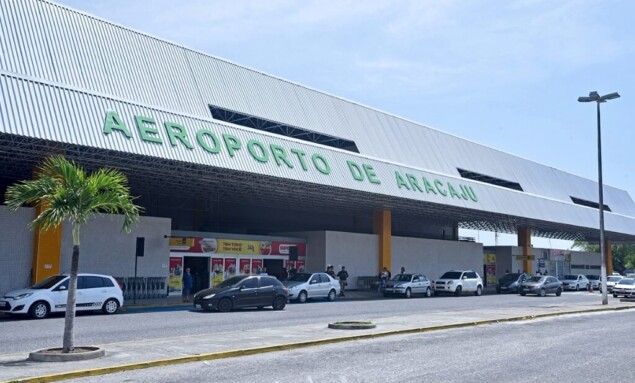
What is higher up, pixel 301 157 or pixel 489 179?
pixel 489 179

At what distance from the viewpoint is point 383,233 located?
44.2 m

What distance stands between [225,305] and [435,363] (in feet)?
46.0

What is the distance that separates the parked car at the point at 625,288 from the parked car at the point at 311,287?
19730 mm

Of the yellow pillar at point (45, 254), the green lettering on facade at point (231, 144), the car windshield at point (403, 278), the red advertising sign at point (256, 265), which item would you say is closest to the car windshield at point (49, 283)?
the yellow pillar at point (45, 254)

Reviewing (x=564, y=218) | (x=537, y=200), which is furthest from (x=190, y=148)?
(x=564, y=218)

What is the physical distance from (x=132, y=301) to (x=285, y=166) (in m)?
9.15

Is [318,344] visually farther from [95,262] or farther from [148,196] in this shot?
[148,196]

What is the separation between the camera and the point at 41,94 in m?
22.4

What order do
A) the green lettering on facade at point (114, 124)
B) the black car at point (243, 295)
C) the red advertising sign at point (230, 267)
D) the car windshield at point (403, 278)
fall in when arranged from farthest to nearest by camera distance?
1. the car windshield at point (403, 278)
2. the red advertising sign at point (230, 267)
3. the black car at point (243, 295)
4. the green lettering on facade at point (114, 124)

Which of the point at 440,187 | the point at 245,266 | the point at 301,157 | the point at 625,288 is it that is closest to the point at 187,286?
the point at 245,266

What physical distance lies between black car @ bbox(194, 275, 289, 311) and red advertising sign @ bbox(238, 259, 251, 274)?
404 inches

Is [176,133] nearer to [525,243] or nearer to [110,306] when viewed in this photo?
[110,306]

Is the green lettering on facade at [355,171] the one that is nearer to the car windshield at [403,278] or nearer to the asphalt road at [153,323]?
the car windshield at [403,278]

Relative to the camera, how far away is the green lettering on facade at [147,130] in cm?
2488
